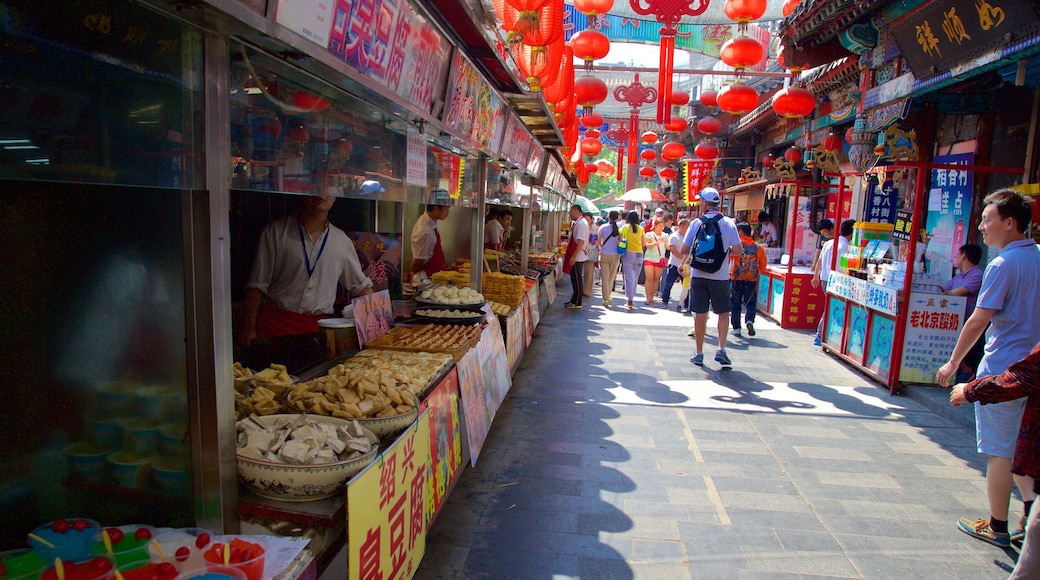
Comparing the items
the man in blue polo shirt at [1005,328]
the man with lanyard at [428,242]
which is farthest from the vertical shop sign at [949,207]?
the man with lanyard at [428,242]

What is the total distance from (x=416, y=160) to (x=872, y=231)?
267 inches

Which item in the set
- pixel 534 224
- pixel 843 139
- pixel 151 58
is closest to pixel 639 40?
pixel 534 224

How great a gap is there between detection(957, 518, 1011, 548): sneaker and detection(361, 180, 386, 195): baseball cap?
435 cm

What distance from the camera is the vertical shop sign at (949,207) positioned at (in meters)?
7.41

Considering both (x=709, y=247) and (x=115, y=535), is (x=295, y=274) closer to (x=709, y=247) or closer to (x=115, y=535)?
(x=115, y=535)

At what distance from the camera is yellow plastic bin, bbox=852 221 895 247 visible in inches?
323

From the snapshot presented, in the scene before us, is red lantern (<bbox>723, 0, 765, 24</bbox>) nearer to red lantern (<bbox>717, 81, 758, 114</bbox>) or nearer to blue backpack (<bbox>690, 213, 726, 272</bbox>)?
red lantern (<bbox>717, 81, 758, 114</bbox>)

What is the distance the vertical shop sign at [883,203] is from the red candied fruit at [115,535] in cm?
897

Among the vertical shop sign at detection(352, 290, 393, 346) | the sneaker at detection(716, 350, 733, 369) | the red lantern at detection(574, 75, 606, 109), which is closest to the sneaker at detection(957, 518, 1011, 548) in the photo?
the sneaker at detection(716, 350, 733, 369)

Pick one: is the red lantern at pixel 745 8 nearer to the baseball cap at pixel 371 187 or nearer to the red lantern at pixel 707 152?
the baseball cap at pixel 371 187

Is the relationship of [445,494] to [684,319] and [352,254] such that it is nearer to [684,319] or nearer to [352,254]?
[352,254]

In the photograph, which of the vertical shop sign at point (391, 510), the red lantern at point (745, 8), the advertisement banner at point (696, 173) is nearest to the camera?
the vertical shop sign at point (391, 510)

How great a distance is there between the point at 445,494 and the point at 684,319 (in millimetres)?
8622

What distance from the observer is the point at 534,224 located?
18203 mm
